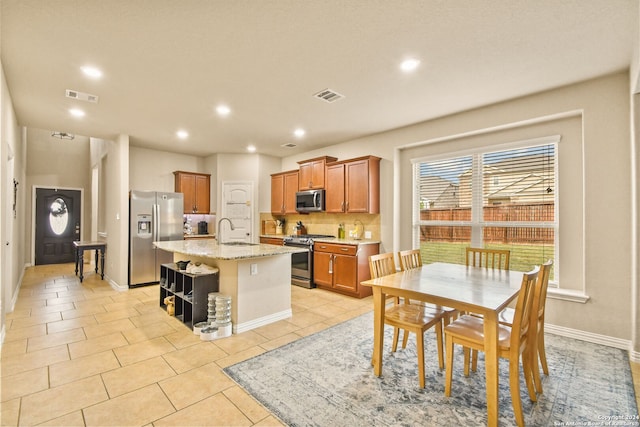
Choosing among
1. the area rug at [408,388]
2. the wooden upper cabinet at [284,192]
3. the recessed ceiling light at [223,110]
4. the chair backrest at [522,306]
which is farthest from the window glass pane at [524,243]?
the recessed ceiling light at [223,110]

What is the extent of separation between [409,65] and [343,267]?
10.3 feet

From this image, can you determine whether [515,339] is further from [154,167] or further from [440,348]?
[154,167]

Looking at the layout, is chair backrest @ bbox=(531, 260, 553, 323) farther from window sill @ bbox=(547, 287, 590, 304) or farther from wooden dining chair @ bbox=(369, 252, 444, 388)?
window sill @ bbox=(547, 287, 590, 304)

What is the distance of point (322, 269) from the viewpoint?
5.35 metres

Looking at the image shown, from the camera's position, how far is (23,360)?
2.69m

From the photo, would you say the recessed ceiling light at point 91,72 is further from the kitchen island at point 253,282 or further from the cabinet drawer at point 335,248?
the cabinet drawer at point 335,248

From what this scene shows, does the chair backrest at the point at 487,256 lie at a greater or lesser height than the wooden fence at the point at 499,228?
lesser

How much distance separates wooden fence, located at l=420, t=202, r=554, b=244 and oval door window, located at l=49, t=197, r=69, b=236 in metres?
9.32

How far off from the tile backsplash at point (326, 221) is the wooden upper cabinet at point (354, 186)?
318 mm

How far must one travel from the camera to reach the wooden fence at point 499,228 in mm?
3680

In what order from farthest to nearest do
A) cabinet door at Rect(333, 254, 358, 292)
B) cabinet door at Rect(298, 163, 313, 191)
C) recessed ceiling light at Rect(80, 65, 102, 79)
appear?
cabinet door at Rect(298, 163, 313, 191) < cabinet door at Rect(333, 254, 358, 292) < recessed ceiling light at Rect(80, 65, 102, 79)

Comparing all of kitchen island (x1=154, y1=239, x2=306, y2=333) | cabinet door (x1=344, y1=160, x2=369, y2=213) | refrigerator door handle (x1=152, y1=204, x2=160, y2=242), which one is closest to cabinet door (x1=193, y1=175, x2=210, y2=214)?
refrigerator door handle (x1=152, y1=204, x2=160, y2=242)

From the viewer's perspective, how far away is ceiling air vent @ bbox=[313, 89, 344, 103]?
3.56 meters

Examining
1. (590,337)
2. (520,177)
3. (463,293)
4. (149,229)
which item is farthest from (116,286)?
(590,337)
